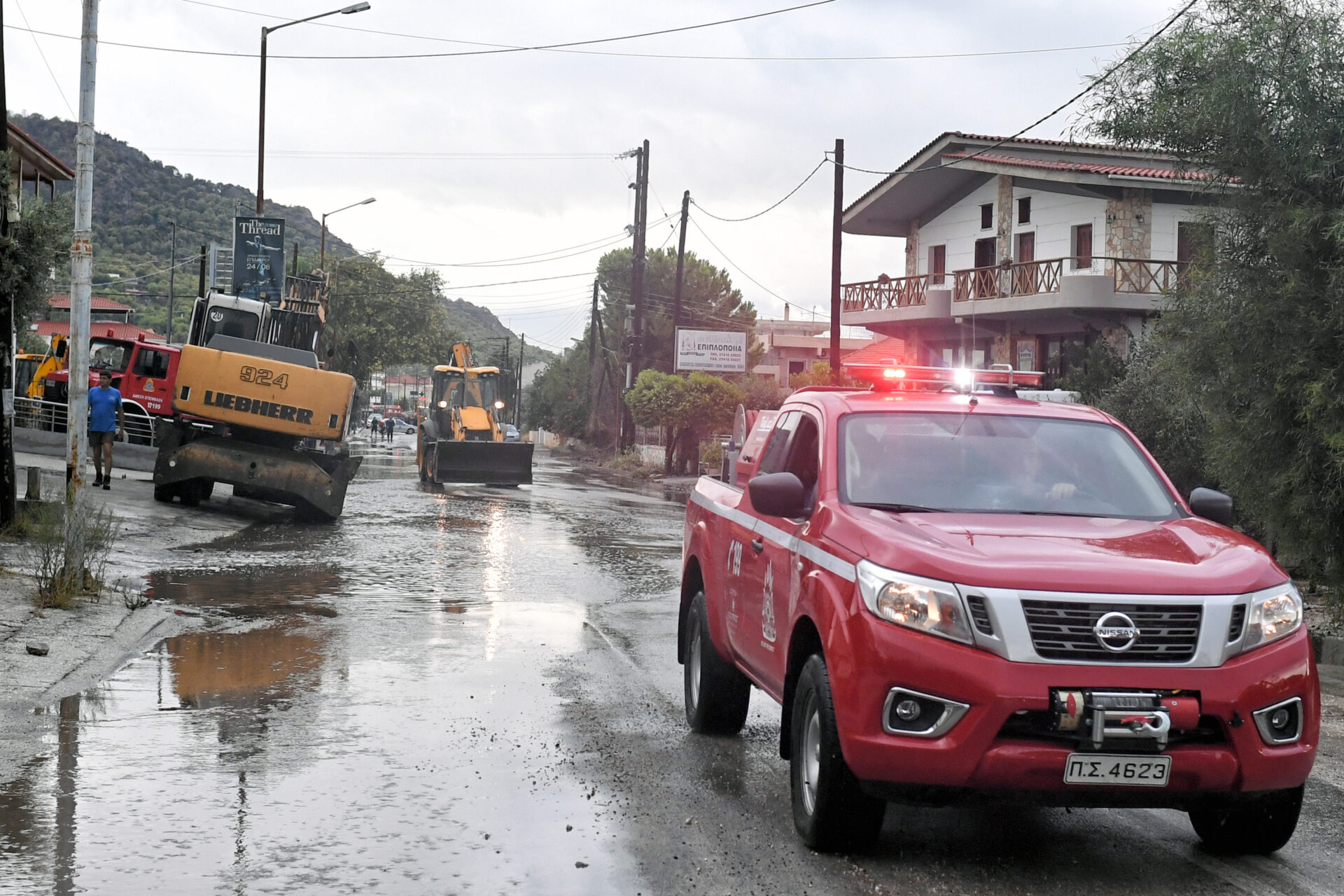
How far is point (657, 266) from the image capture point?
3211 inches

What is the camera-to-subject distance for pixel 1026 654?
479 cm

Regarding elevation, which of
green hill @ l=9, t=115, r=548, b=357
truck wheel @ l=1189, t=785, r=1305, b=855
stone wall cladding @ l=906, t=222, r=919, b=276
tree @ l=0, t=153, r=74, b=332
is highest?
green hill @ l=9, t=115, r=548, b=357

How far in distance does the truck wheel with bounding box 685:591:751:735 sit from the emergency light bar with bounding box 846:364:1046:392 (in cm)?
157

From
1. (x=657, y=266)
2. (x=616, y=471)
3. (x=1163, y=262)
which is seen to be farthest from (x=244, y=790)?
(x=657, y=266)

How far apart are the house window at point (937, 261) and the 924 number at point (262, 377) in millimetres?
20570

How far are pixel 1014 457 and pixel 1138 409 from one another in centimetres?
1591

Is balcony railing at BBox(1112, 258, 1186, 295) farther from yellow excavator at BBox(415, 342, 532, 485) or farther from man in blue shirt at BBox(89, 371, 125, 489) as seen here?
man in blue shirt at BBox(89, 371, 125, 489)

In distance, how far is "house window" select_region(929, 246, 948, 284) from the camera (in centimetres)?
3878

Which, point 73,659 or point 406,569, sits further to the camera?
point 406,569

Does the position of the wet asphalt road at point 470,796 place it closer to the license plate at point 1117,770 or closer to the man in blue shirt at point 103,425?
the license plate at point 1117,770

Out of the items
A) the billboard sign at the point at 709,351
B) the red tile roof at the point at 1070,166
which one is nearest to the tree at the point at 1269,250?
the red tile roof at the point at 1070,166

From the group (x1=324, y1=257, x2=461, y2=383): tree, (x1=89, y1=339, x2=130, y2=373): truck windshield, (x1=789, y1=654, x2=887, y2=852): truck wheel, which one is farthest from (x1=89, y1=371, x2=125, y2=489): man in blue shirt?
(x1=324, y1=257, x2=461, y2=383): tree

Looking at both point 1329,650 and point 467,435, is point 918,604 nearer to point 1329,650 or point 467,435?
point 1329,650

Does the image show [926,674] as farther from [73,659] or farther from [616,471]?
[616,471]
